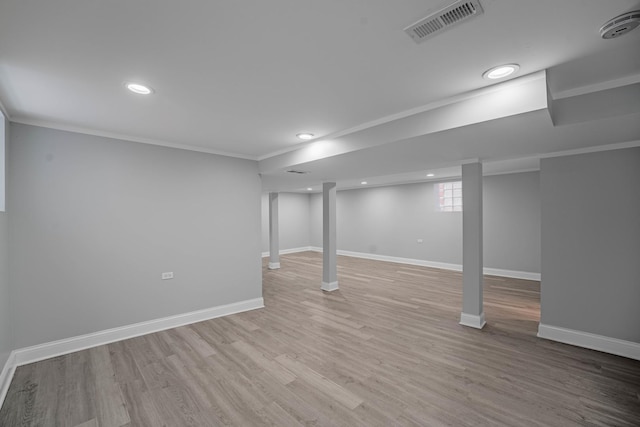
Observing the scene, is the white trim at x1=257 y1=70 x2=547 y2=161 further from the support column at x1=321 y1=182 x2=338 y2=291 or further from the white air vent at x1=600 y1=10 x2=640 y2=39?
the support column at x1=321 y1=182 x2=338 y2=291

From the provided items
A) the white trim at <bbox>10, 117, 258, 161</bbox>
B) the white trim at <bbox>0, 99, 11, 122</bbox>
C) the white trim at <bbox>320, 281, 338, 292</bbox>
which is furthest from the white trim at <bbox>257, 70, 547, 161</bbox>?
the white trim at <bbox>320, 281, 338, 292</bbox>

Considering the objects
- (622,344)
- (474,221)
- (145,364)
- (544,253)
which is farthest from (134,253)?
(622,344)

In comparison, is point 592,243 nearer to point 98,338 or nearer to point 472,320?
point 472,320

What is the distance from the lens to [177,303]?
146 inches

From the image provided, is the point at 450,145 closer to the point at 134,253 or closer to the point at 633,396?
the point at 633,396

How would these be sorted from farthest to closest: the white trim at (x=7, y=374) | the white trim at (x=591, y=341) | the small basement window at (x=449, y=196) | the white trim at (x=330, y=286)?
the small basement window at (x=449, y=196)
the white trim at (x=330, y=286)
the white trim at (x=591, y=341)
the white trim at (x=7, y=374)

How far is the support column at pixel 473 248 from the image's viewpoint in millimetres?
3561

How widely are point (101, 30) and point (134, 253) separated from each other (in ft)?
9.12

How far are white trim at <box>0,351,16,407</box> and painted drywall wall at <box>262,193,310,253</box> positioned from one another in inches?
284

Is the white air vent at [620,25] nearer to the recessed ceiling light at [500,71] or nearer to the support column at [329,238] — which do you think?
the recessed ceiling light at [500,71]

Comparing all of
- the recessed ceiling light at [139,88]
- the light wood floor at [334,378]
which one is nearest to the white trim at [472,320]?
the light wood floor at [334,378]

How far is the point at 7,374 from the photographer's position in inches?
96.3

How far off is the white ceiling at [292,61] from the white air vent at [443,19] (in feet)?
0.13

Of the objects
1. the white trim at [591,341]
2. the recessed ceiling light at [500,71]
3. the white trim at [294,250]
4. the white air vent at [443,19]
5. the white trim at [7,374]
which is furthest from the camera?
the white trim at [294,250]
